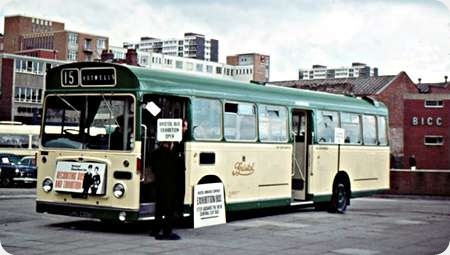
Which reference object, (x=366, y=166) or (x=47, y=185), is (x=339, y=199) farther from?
(x=47, y=185)

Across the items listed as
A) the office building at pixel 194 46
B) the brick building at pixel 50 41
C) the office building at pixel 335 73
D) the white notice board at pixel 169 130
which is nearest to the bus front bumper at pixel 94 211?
the white notice board at pixel 169 130

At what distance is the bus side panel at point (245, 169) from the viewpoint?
44.5ft

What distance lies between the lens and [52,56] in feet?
279

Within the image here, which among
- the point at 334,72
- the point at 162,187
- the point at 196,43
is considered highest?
the point at 334,72

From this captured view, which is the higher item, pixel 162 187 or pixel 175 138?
pixel 175 138

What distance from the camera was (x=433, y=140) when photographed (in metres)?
64.2

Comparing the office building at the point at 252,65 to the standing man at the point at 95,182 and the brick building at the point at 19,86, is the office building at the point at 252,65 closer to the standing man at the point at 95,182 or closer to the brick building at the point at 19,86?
the standing man at the point at 95,182

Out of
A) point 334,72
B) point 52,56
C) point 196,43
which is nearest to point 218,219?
point 196,43

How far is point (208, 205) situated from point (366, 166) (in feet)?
22.8

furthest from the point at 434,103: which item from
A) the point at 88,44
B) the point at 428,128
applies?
the point at 88,44

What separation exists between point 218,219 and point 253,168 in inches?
72.5

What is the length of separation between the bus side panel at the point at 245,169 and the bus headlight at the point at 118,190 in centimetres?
139

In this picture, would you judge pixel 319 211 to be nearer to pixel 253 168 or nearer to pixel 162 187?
pixel 253 168

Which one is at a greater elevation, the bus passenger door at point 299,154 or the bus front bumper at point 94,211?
the bus passenger door at point 299,154
